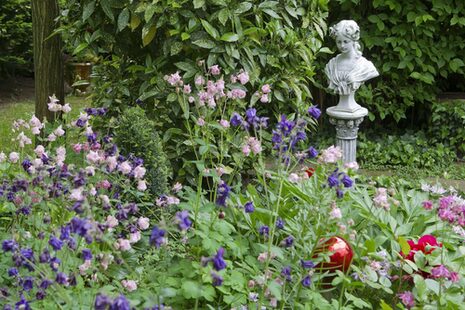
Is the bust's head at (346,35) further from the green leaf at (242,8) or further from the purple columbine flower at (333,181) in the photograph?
the purple columbine flower at (333,181)

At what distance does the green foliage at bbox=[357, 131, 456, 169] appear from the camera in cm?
610

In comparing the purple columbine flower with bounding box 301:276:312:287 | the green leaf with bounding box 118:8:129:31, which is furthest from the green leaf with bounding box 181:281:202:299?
the green leaf with bounding box 118:8:129:31

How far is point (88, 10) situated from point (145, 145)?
40.2 inches

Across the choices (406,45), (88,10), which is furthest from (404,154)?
(88,10)

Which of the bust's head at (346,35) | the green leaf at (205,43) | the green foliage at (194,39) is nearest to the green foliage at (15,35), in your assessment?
the green foliage at (194,39)

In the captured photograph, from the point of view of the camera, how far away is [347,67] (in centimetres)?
477

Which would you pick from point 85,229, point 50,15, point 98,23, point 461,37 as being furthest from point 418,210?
point 461,37

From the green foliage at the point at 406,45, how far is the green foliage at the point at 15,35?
4.28 meters

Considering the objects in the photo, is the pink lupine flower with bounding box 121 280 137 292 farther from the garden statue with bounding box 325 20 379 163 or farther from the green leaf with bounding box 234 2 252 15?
the garden statue with bounding box 325 20 379 163

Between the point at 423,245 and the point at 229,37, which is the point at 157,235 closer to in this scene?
the point at 423,245

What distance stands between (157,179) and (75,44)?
1227 mm

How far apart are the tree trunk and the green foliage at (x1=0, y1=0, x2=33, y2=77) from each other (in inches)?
168

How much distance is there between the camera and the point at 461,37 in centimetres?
660

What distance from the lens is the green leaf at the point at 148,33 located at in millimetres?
3887
